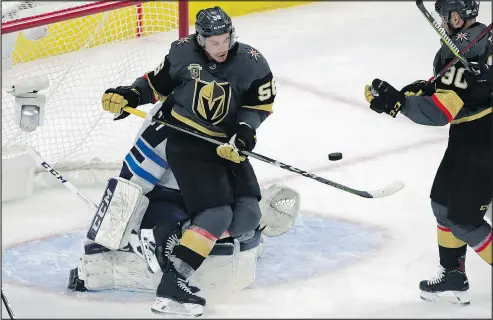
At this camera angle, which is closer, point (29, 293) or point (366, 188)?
point (29, 293)

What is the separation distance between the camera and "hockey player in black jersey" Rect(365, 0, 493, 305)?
11.8ft

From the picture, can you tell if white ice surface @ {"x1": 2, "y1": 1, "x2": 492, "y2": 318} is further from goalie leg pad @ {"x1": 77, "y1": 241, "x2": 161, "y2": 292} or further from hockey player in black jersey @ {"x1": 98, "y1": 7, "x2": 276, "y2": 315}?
hockey player in black jersey @ {"x1": 98, "y1": 7, "x2": 276, "y2": 315}

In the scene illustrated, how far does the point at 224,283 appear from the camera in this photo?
381 cm

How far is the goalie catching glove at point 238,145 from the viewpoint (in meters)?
3.65

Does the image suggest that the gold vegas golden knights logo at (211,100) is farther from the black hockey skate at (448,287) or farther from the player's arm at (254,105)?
the black hockey skate at (448,287)

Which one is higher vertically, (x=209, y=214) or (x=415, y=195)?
(x=209, y=214)

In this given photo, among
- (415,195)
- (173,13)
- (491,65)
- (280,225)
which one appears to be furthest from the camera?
(173,13)

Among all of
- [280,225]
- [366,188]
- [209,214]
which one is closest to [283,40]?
[366,188]

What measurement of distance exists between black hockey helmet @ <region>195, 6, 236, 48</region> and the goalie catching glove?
0.27m

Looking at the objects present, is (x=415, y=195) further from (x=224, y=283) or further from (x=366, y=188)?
(x=224, y=283)

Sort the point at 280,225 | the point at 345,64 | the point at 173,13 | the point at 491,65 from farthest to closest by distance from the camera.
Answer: the point at 345,64, the point at 173,13, the point at 280,225, the point at 491,65

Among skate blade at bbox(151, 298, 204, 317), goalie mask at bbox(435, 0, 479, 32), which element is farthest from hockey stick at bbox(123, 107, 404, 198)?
goalie mask at bbox(435, 0, 479, 32)

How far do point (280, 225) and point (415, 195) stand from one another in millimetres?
831

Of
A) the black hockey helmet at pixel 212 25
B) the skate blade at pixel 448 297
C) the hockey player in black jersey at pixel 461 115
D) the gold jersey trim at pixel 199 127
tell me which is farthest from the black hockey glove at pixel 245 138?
the skate blade at pixel 448 297
